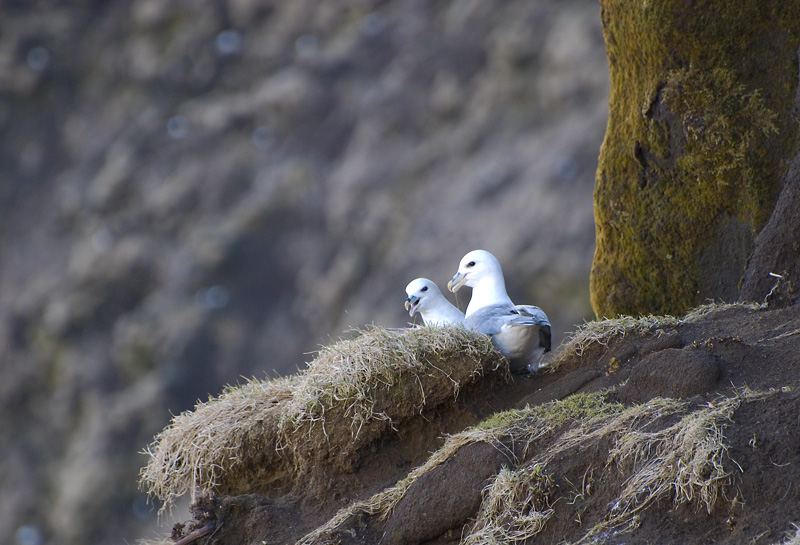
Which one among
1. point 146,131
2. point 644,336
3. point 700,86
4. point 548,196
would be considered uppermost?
point 146,131

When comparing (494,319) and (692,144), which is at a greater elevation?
(692,144)

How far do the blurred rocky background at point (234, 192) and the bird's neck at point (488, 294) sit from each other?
30.8 feet

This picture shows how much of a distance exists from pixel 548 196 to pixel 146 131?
12.3 meters

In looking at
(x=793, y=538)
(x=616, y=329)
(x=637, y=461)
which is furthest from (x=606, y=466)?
(x=616, y=329)

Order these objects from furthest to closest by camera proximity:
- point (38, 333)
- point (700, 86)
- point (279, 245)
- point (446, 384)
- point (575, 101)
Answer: point (38, 333), point (279, 245), point (575, 101), point (700, 86), point (446, 384)

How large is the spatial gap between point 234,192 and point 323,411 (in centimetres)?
1765

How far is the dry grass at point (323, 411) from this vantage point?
13.8 ft

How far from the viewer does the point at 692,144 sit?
502cm

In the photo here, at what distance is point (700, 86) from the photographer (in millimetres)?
4992

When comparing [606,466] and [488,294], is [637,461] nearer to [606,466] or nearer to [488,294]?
[606,466]

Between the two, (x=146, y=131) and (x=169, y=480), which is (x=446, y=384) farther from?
(x=146, y=131)

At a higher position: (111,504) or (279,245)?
(279,245)

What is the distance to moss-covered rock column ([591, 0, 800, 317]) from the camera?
4879 millimetres

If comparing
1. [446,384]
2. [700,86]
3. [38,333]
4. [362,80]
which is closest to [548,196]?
[362,80]
